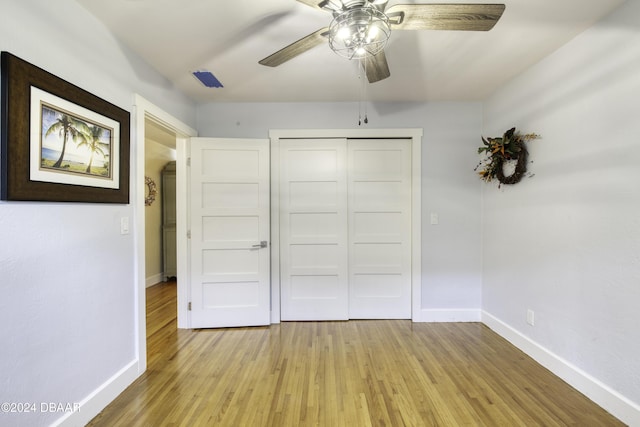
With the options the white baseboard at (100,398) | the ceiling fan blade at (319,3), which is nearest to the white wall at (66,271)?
the white baseboard at (100,398)

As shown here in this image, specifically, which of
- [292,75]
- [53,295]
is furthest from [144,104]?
[53,295]

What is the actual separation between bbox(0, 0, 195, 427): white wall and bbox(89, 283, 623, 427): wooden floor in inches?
15.4

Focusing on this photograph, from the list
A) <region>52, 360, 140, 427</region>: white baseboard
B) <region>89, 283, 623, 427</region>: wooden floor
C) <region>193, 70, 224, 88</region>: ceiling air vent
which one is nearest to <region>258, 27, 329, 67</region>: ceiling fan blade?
<region>193, 70, 224, 88</region>: ceiling air vent

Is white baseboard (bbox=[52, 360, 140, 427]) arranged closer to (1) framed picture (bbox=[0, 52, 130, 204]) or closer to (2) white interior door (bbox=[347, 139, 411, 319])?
(1) framed picture (bbox=[0, 52, 130, 204])

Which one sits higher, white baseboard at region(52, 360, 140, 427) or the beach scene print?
the beach scene print

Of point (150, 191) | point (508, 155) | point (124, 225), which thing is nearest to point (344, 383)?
point (124, 225)

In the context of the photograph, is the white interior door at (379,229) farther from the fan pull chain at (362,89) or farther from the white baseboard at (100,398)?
the white baseboard at (100,398)

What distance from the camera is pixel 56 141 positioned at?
1.42m

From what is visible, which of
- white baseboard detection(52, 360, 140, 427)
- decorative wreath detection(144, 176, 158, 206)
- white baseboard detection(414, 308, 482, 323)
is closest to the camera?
white baseboard detection(52, 360, 140, 427)

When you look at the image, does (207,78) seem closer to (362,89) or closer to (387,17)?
(362,89)

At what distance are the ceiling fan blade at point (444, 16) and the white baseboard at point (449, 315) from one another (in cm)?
267

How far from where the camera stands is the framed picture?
1.21m

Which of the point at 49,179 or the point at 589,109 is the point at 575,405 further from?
the point at 49,179

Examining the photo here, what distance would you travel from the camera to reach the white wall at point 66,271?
1242mm
